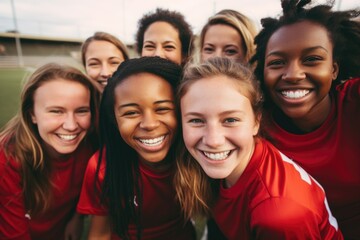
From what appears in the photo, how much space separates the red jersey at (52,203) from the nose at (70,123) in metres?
0.32

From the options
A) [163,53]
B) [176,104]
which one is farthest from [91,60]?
[176,104]

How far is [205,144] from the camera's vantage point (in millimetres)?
1457

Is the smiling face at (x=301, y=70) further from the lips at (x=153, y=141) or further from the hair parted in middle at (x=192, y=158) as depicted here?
the lips at (x=153, y=141)

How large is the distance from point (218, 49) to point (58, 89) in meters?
1.45

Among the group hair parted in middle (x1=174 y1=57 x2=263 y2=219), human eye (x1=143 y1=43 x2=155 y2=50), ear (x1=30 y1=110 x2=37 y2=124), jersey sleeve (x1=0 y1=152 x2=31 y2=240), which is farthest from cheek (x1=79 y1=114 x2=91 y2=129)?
human eye (x1=143 y1=43 x2=155 y2=50)

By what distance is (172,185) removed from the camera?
1865 millimetres

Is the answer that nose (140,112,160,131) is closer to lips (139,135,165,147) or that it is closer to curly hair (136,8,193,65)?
lips (139,135,165,147)

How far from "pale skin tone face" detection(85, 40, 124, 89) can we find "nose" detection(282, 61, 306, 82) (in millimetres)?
1938

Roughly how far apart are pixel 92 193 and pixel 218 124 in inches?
41.1

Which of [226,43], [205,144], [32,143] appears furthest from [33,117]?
[226,43]

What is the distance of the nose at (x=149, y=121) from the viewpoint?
61.7 inches

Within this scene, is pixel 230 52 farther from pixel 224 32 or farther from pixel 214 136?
pixel 214 136

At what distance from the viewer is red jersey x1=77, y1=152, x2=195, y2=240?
181cm

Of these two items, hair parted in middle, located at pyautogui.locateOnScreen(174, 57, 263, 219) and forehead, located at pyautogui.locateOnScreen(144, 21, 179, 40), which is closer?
hair parted in middle, located at pyautogui.locateOnScreen(174, 57, 263, 219)
